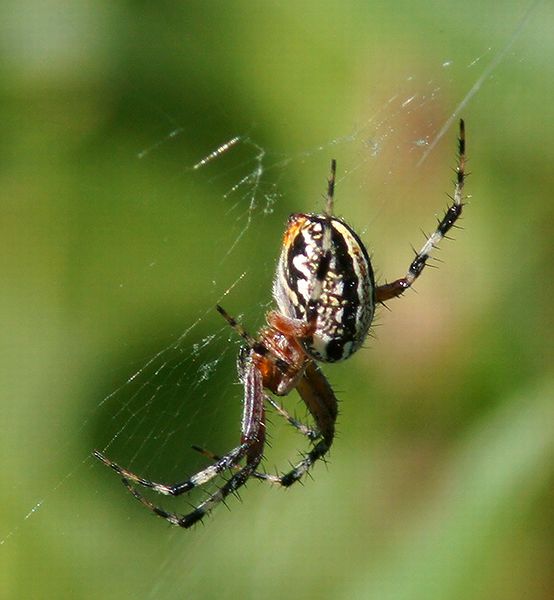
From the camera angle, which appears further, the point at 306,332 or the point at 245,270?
the point at 245,270

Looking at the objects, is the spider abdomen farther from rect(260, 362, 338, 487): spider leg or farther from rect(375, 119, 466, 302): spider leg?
rect(260, 362, 338, 487): spider leg

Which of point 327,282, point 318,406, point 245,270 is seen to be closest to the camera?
point 327,282

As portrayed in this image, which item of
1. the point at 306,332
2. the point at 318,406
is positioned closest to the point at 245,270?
the point at 318,406

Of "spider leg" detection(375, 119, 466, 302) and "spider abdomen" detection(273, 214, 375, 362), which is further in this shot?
"spider leg" detection(375, 119, 466, 302)

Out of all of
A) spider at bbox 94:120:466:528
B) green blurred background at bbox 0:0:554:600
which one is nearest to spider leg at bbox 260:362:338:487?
spider at bbox 94:120:466:528

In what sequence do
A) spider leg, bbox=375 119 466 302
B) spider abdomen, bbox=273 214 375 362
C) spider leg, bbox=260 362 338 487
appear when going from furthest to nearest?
spider leg, bbox=260 362 338 487 → spider leg, bbox=375 119 466 302 → spider abdomen, bbox=273 214 375 362

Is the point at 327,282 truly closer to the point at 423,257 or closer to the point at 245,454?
the point at 423,257

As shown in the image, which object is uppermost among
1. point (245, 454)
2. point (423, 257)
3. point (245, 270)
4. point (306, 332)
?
point (423, 257)
